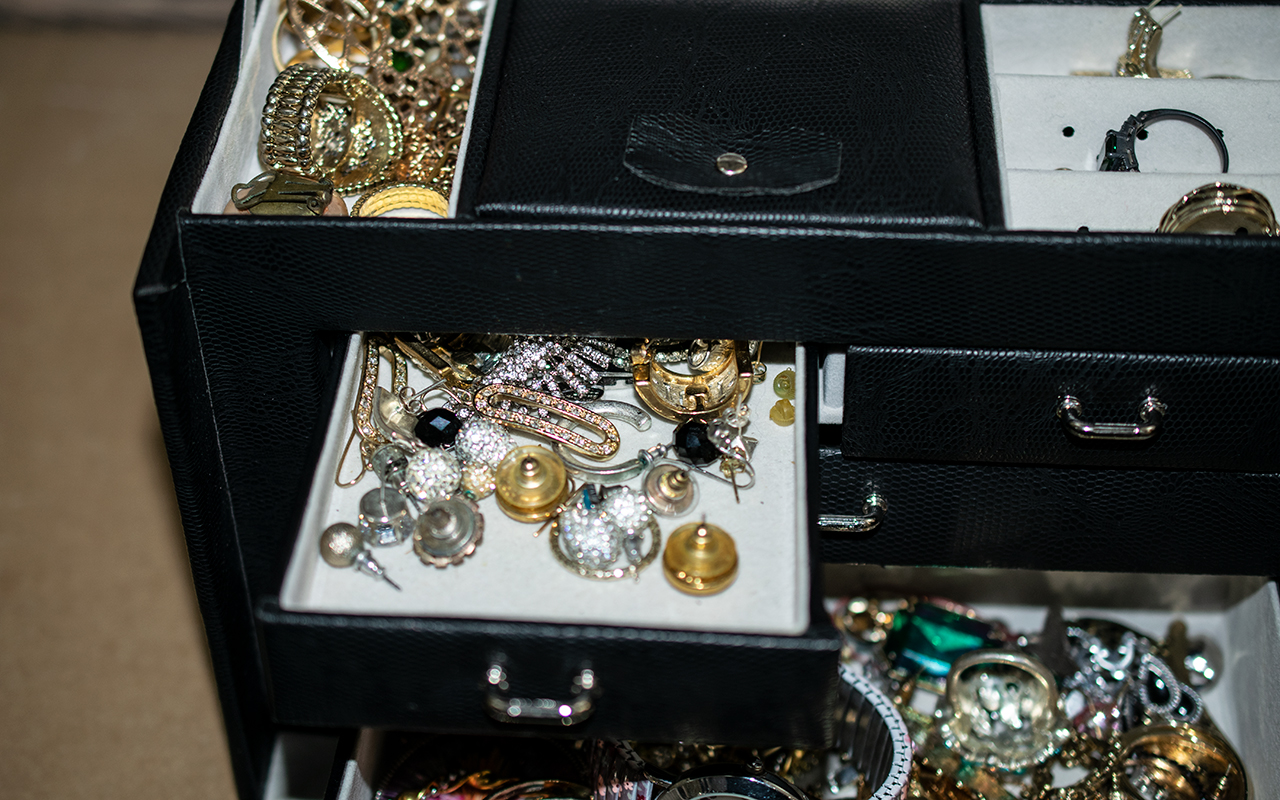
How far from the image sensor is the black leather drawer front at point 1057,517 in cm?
115

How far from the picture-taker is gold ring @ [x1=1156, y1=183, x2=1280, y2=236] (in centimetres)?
107

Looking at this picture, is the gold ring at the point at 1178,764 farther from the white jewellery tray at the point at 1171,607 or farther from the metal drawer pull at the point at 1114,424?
the metal drawer pull at the point at 1114,424

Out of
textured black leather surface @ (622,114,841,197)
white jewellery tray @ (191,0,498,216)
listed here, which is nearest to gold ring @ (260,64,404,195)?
white jewellery tray @ (191,0,498,216)

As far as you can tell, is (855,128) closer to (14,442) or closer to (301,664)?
(301,664)

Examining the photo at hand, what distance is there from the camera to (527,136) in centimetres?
106

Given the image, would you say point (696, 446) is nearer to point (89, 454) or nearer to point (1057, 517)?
point (1057, 517)

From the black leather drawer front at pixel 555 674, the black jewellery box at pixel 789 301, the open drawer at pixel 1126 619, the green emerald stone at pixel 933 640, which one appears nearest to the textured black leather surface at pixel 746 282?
the black jewellery box at pixel 789 301

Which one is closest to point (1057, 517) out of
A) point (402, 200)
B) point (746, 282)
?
point (746, 282)

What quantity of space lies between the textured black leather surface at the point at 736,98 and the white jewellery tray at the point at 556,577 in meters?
0.17

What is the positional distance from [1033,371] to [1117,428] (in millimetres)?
85

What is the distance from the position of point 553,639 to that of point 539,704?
0.07m

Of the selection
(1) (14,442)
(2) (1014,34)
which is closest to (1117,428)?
(2) (1014,34)

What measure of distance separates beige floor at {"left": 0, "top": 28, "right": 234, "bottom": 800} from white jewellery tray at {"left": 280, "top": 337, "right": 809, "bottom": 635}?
0.68 m

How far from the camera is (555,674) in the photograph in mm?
930
